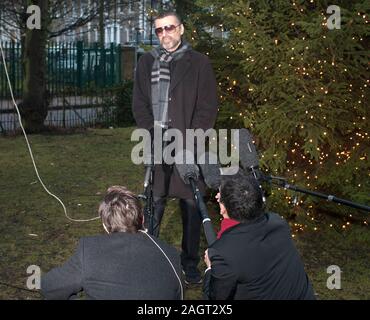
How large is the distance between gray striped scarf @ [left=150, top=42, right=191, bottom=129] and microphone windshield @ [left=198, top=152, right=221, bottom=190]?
68cm

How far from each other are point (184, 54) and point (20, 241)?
2.80 m

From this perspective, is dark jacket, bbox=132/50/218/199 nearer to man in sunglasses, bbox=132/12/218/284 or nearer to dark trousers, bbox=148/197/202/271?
man in sunglasses, bbox=132/12/218/284

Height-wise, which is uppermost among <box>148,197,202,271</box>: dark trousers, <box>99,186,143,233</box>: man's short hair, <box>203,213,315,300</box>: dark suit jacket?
<box>99,186,143,233</box>: man's short hair

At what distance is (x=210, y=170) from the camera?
5117mm

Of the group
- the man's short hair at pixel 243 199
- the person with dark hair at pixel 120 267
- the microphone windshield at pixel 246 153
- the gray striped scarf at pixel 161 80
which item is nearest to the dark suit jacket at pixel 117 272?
the person with dark hair at pixel 120 267

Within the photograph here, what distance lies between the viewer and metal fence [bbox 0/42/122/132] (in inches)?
691

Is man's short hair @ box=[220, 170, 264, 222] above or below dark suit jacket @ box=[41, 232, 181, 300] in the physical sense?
above

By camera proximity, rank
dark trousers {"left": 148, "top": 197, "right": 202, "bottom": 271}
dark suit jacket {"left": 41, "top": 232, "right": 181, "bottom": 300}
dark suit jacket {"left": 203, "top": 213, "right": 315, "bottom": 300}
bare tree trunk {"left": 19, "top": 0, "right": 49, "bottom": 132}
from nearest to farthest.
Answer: dark suit jacket {"left": 41, "top": 232, "right": 181, "bottom": 300} → dark suit jacket {"left": 203, "top": 213, "right": 315, "bottom": 300} → dark trousers {"left": 148, "top": 197, "right": 202, "bottom": 271} → bare tree trunk {"left": 19, "top": 0, "right": 49, "bottom": 132}

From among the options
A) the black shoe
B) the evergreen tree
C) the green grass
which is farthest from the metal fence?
the black shoe

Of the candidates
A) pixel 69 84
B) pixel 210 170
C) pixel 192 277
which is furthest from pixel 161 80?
pixel 69 84

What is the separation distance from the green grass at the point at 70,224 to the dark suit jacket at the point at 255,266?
2.03 metres

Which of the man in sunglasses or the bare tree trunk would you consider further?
the bare tree trunk

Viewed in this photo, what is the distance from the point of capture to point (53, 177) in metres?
10.7

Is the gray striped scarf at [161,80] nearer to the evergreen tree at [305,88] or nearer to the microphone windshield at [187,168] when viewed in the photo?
the microphone windshield at [187,168]
